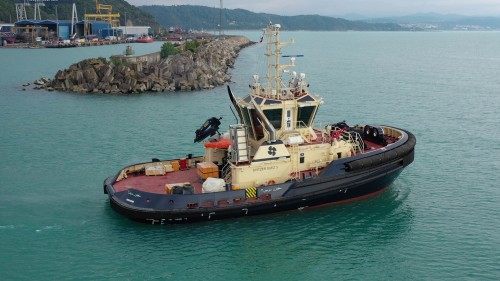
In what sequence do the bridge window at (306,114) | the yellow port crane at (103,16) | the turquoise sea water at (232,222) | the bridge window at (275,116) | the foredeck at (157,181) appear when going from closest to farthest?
1. the turquoise sea water at (232,222)
2. the foredeck at (157,181)
3. the bridge window at (275,116)
4. the bridge window at (306,114)
5. the yellow port crane at (103,16)

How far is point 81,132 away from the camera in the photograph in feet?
115

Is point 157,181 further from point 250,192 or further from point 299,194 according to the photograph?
point 299,194

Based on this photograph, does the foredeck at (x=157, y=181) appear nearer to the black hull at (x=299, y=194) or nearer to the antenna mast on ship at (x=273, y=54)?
the black hull at (x=299, y=194)

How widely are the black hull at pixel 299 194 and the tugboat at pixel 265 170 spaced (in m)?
0.03

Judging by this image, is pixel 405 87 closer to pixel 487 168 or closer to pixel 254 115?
pixel 487 168

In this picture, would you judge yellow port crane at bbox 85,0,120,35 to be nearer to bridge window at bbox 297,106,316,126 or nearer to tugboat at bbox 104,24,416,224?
tugboat at bbox 104,24,416,224

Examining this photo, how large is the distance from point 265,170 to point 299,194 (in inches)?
59.6

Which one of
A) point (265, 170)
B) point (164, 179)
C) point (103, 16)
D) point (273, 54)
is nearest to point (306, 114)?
point (273, 54)

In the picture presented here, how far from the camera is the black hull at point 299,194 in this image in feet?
60.3

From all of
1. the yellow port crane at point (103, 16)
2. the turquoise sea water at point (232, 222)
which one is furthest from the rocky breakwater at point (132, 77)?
the yellow port crane at point (103, 16)

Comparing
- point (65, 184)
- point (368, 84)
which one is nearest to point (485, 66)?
point (368, 84)

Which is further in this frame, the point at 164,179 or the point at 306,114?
the point at 164,179

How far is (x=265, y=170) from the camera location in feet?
64.3

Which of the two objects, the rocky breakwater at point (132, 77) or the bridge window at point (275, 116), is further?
the rocky breakwater at point (132, 77)
